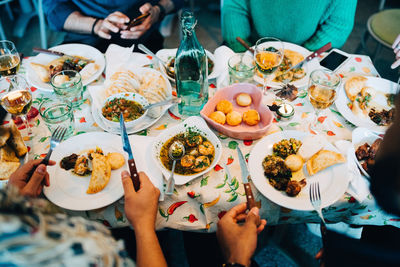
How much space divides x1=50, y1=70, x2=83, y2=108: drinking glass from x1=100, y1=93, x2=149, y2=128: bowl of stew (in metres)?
0.20

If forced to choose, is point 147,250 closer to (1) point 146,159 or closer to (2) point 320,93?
(1) point 146,159

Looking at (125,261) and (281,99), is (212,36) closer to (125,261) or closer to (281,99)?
(281,99)

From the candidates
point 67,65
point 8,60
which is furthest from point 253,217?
point 8,60

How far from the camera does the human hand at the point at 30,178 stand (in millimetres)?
1200

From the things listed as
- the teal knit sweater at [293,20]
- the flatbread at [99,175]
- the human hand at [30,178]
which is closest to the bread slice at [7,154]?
the human hand at [30,178]

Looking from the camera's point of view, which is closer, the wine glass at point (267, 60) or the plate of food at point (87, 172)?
the plate of food at point (87, 172)

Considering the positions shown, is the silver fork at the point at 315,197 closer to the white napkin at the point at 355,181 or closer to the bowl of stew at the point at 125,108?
the white napkin at the point at 355,181

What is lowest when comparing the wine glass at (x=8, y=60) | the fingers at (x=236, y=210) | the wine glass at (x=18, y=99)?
the fingers at (x=236, y=210)

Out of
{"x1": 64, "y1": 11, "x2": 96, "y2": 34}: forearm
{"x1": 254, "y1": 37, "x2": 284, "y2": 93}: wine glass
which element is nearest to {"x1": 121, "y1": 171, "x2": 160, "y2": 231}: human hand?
{"x1": 254, "y1": 37, "x2": 284, "y2": 93}: wine glass

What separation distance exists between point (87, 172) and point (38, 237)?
74cm

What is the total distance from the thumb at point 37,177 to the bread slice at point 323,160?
3.75 feet

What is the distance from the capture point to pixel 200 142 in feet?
4.66

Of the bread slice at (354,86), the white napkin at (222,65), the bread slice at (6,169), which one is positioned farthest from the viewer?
the white napkin at (222,65)

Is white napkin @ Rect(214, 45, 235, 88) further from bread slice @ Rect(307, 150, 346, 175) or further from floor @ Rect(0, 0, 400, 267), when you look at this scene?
floor @ Rect(0, 0, 400, 267)
